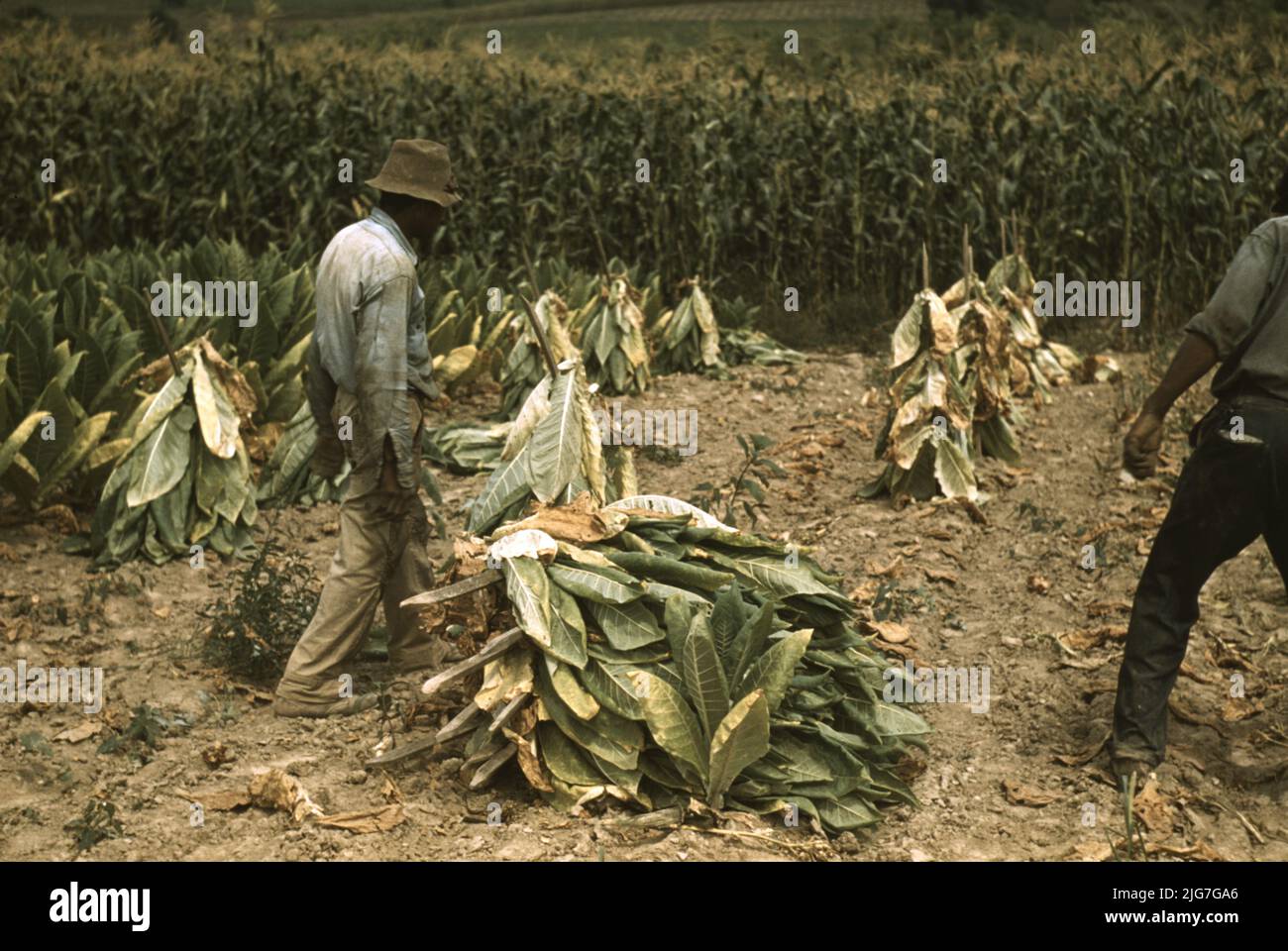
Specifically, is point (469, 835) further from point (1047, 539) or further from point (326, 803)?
point (1047, 539)

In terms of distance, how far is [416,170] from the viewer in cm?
457

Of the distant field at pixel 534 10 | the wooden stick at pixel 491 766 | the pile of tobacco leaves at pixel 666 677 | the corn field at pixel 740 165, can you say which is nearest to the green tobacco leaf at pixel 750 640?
the pile of tobacco leaves at pixel 666 677

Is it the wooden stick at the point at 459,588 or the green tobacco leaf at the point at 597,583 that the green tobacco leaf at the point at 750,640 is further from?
the wooden stick at the point at 459,588

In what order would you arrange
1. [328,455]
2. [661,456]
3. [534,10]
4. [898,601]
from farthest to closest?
[534,10], [661,456], [898,601], [328,455]

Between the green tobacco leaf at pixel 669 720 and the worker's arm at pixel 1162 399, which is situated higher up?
the worker's arm at pixel 1162 399

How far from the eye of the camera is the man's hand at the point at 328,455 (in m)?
4.94

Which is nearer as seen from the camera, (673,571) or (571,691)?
(571,691)

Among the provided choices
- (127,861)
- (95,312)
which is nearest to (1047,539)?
(127,861)

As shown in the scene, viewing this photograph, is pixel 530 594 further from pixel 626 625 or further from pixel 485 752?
pixel 485 752

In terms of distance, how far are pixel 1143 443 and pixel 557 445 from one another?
5.82ft

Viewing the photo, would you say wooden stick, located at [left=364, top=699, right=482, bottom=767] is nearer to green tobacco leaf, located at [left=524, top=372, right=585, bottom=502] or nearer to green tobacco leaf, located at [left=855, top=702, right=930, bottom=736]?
green tobacco leaf, located at [left=524, top=372, right=585, bottom=502]

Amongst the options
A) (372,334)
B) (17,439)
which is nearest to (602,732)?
(372,334)

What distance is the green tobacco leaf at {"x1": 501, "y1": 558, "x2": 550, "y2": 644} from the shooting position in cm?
385

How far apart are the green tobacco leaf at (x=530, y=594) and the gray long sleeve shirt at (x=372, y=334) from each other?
79 cm
